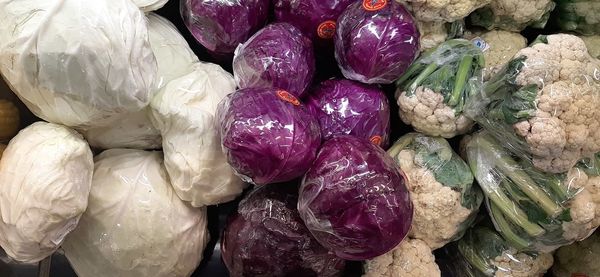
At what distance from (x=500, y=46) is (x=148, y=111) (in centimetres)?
103

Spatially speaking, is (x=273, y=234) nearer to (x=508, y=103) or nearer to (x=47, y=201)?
(x=47, y=201)

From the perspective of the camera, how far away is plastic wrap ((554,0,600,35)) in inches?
63.9

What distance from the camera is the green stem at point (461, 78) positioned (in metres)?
1.45

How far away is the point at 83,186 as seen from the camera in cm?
128

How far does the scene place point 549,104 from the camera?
130cm

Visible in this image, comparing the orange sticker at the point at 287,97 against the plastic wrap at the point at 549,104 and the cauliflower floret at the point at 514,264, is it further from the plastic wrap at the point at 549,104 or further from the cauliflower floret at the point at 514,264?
the cauliflower floret at the point at 514,264

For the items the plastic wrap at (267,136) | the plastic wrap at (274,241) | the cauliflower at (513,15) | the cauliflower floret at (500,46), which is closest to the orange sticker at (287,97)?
the plastic wrap at (267,136)

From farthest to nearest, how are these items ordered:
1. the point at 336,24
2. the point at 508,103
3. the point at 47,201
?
1. the point at 336,24
2. the point at 508,103
3. the point at 47,201

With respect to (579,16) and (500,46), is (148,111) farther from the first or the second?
Answer: (579,16)

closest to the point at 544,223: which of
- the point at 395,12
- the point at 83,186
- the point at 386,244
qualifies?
the point at 386,244

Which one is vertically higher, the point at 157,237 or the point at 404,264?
the point at 157,237

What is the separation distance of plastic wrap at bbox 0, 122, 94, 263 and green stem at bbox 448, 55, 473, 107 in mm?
942

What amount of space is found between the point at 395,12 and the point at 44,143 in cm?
92

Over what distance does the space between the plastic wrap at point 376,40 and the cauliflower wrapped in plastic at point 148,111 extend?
45cm
